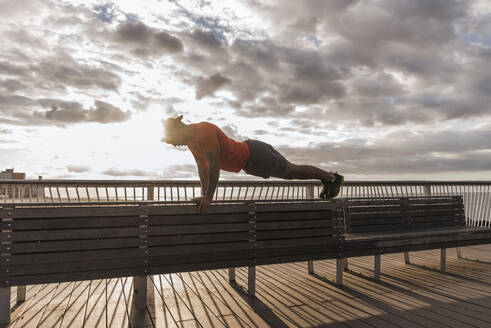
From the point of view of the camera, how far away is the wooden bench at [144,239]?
313cm

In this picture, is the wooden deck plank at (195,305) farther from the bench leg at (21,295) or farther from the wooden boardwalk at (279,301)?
the bench leg at (21,295)

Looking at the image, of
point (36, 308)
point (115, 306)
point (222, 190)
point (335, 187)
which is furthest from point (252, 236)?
point (222, 190)

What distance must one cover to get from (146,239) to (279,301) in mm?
1591

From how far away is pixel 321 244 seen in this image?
4312 millimetres

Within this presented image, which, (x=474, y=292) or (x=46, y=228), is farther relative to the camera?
(x=474, y=292)

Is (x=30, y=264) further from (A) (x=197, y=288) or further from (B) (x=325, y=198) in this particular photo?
(B) (x=325, y=198)

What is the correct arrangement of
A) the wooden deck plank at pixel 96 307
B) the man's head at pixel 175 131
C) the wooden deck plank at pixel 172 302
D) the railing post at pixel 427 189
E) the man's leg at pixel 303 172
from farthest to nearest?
the railing post at pixel 427 189 < the man's leg at pixel 303 172 < the man's head at pixel 175 131 < the wooden deck plank at pixel 172 302 < the wooden deck plank at pixel 96 307

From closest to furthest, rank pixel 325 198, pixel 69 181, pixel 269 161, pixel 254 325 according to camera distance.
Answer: pixel 254 325, pixel 269 161, pixel 325 198, pixel 69 181

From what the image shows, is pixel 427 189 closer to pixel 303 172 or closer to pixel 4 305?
pixel 303 172

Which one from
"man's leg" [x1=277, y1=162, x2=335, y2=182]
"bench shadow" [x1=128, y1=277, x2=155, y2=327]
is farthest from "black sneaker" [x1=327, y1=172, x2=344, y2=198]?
"bench shadow" [x1=128, y1=277, x2=155, y2=327]

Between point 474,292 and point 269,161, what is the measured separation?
2887 mm

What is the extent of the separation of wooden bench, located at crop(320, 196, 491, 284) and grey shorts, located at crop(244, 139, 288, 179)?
137 centimetres

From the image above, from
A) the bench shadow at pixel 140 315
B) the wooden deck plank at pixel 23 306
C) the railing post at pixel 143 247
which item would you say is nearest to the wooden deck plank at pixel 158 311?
the bench shadow at pixel 140 315

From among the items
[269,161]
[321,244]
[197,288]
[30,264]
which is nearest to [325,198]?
[321,244]
